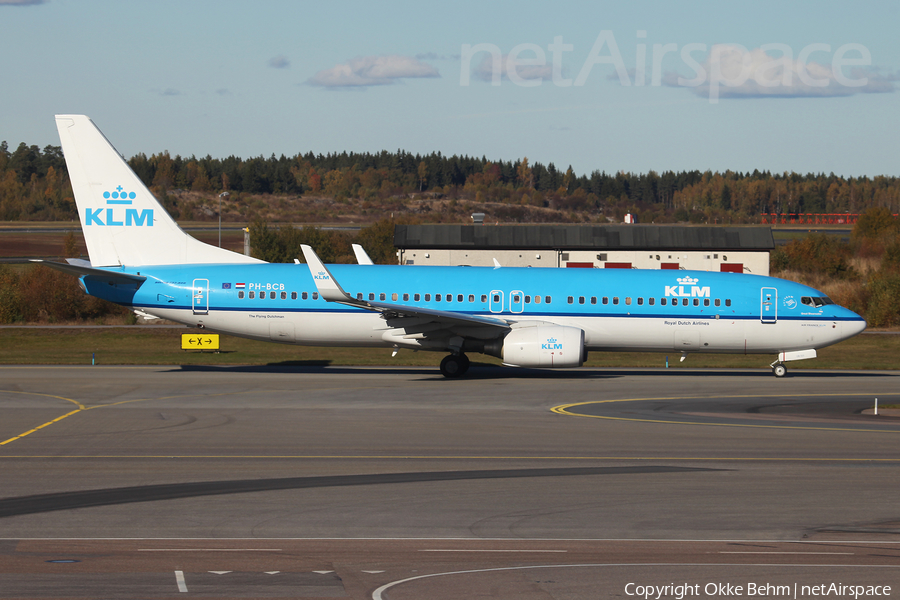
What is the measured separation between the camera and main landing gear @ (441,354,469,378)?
112 ft

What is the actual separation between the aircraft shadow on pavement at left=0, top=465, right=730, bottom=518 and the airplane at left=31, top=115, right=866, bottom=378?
49.4 feet

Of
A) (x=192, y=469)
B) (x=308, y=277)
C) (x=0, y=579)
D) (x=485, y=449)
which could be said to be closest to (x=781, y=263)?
(x=308, y=277)

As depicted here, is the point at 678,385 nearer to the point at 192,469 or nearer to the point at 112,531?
the point at 192,469

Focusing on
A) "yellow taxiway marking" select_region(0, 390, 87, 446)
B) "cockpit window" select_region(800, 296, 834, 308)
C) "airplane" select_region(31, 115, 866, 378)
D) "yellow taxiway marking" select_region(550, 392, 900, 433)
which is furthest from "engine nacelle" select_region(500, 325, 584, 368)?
"yellow taxiway marking" select_region(0, 390, 87, 446)

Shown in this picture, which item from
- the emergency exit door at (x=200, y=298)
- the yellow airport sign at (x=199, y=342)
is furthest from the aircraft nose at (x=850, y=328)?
the yellow airport sign at (x=199, y=342)

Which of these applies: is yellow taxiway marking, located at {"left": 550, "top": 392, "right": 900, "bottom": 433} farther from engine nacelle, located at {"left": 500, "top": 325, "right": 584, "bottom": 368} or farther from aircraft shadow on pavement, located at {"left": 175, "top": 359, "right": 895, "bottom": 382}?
aircraft shadow on pavement, located at {"left": 175, "top": 359, "right": 895, "bottom": 382}

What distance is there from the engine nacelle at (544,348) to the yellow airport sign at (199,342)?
1677 cm

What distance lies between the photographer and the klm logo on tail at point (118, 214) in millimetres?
35375

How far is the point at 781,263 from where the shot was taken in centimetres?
8338

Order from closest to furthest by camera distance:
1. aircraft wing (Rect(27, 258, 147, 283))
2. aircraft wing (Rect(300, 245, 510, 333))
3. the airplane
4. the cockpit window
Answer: aircraft wing (Rect(300, 245, 510, 333)) → aircraft wing (Rect(27, 258, 147, 283)) → the airplane → the cockpit window

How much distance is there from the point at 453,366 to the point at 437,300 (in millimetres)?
2711

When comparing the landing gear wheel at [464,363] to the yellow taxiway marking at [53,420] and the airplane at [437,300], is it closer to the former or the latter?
the airplane at [437,300]

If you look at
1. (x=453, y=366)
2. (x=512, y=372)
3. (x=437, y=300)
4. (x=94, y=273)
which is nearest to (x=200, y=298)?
(x=94, y=273)

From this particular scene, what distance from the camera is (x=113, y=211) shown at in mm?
35469
